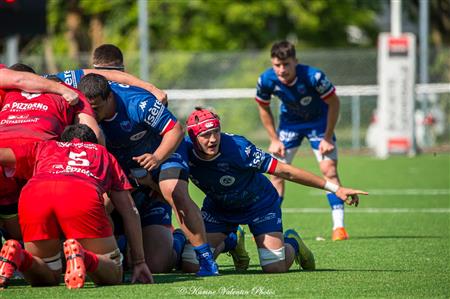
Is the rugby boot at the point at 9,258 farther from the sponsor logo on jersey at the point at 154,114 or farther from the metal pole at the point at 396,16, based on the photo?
the metal pole at the point at 396,16

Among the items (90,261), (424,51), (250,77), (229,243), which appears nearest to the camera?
(90,261)

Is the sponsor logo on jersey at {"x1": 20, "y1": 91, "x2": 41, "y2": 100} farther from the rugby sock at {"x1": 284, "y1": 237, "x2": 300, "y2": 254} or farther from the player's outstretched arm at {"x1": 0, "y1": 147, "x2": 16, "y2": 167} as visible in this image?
the rugby sock at {"x1": 284, "y1": 237, "x2": 300, "y2": 254}

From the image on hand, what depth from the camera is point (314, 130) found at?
467 inches

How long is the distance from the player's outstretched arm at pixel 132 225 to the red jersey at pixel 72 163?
0.27 feet

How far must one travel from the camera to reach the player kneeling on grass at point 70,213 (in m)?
7.09

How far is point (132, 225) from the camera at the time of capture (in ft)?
24.9

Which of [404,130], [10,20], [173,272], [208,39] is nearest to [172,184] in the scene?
[173,272]

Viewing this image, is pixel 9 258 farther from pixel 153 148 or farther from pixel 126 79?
pixel 126 79

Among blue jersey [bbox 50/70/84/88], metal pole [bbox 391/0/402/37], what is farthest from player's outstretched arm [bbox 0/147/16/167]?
metal pole [bbox 391/0/402/37]

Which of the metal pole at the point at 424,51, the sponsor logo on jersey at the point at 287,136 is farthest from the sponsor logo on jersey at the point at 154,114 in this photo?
the metal pole at the point at 424,51

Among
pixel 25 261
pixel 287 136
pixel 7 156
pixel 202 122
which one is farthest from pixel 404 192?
pixel 25 261

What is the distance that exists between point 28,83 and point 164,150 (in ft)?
3.73

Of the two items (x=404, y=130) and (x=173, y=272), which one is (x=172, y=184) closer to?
(x=173, y=272)

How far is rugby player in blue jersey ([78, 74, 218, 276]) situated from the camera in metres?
8.10
